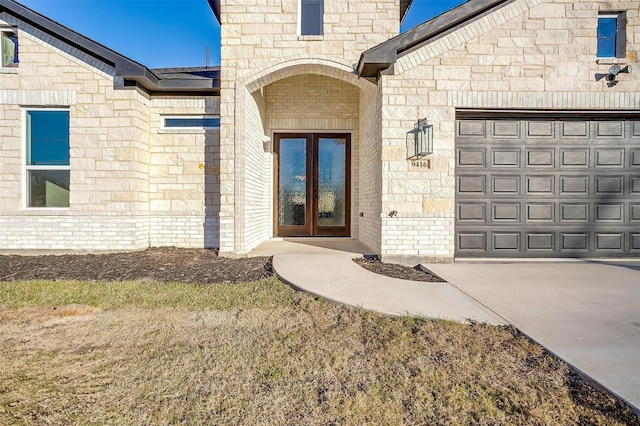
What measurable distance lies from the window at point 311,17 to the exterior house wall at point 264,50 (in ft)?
0.89

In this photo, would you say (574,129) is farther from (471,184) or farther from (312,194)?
(312,194)

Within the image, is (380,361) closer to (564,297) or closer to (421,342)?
(421,342)

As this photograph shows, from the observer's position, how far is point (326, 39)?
20.2 feet

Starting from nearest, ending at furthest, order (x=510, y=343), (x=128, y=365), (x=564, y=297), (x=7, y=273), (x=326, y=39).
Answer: (x=128, y=365) → (x=510, y=343) → (x=564, y=297) → (x=7, y=273) → (x=326, y=39)

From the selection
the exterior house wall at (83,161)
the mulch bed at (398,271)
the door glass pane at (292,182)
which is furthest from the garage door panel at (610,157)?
the exterior house wall at (83,161)

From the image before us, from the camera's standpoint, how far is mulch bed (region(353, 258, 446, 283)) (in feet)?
15.5

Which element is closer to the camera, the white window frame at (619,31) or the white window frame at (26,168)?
the white window frame at (619,31)

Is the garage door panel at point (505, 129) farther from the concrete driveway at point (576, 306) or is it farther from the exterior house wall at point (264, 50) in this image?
the exterior house wall at point (264, 50)

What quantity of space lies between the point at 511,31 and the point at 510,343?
5.52 m

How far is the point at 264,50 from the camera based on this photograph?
6.24m

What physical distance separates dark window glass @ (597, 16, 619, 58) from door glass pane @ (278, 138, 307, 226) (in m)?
6.39

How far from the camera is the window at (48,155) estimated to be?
21.5ft

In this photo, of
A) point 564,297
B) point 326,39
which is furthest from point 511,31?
point 564,297

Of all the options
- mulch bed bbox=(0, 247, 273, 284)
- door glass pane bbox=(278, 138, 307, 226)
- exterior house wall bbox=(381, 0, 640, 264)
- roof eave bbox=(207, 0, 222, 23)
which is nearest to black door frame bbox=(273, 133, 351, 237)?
door glass pane bbox=(278, 138, 307, 226)
